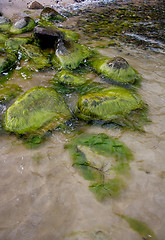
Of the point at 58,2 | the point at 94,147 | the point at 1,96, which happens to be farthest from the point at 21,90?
the point at 58,2

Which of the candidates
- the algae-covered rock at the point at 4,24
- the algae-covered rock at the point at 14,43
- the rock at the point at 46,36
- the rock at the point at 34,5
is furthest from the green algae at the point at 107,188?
the rock at the point at 34,5

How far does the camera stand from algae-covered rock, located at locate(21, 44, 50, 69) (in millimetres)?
4848

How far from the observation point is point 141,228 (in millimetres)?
2094

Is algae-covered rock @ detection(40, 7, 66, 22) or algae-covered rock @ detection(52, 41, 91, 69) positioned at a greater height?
algae-covered rock @ detection(40, 7, 66, 22)

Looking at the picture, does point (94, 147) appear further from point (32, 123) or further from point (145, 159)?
point (32, 123)

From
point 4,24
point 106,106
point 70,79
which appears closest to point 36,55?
point 70,79

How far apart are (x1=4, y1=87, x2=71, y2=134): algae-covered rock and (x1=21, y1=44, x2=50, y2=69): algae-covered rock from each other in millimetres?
1568

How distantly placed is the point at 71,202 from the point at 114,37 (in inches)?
239

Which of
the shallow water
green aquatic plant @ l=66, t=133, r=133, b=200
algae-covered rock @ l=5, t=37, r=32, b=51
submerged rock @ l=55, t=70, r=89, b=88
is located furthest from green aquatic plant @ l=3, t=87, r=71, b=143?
algae-covered rock @ l=5, t=37, r=32, b=51

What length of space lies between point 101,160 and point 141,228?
981mm

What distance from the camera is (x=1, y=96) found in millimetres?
3855

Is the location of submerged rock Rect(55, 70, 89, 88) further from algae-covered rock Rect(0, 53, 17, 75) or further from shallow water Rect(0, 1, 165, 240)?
shallow water Rect(0, 1, 165, 240)

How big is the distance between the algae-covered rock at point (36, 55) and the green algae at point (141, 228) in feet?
12.9

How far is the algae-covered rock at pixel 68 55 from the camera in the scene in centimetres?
485
